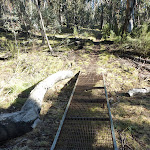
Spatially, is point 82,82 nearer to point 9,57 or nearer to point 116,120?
point 116,120

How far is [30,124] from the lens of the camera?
2.88 metres

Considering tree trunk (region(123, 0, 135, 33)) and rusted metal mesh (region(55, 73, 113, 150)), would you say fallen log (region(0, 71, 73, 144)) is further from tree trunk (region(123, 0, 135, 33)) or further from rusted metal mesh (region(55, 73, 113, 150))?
tree trunk (region(123, 0, 135, 33))

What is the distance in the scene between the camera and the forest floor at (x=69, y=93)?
8.63 ft

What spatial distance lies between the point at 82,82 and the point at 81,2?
3083 cm

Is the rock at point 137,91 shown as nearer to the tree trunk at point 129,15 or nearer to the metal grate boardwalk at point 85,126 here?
the metal grate boardwalk at point 85,126

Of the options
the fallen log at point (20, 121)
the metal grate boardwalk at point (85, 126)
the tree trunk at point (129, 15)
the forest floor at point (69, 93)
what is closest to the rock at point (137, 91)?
the forest floor at point (69, 93)

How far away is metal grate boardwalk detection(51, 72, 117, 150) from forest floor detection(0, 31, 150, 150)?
282 millimetres

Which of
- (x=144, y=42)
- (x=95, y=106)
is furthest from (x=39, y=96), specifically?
(x=144, y=42)

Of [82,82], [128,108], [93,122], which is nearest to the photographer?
[93,122]

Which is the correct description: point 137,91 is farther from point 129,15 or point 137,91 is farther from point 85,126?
point 129,15

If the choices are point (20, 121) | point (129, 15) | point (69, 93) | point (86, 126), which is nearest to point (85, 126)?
point (86, 126)

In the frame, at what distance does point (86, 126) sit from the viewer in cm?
290

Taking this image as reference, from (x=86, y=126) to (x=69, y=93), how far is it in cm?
201

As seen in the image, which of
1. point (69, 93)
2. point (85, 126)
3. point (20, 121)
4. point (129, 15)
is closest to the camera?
point (20, 121)
